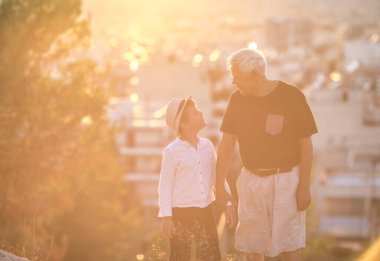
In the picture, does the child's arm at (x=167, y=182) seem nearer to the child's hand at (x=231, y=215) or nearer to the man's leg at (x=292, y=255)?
the child's hand at (x=231, y=215)

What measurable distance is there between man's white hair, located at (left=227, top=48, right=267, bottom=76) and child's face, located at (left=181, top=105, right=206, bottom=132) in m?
0.47

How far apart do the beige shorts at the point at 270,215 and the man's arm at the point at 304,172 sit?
0.06 m

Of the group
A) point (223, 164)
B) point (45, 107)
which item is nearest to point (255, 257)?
point (223, 164)

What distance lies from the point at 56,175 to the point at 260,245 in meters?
12.5

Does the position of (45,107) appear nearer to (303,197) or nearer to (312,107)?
(303,197)

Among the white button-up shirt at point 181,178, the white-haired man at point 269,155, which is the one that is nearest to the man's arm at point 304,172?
the white-haired man at point 269,155

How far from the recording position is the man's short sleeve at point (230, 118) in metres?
6.70

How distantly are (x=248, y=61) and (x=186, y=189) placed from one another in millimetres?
996

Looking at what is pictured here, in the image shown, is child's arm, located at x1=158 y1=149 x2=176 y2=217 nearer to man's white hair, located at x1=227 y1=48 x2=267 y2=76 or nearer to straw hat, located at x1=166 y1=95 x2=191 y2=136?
straw hat, located at x1=166 y1=95 x2=191 y2=136

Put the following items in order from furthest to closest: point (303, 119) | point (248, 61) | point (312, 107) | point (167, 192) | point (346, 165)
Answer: point (312, 107) → point (346, 165) → point (167, 192) → point (303, 119) → point (248, 61)

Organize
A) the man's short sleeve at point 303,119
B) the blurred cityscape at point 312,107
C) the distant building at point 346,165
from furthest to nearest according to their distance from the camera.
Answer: the blurred cityscape at point 312,107, the distant building at point 346,165, the man's short sleeve at point 303,119

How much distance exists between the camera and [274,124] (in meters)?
6.59

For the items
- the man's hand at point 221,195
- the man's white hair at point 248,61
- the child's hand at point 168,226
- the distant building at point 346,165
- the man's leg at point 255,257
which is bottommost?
the distant building at point 346,165

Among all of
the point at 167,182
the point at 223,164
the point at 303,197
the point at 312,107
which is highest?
the point at 223,164
